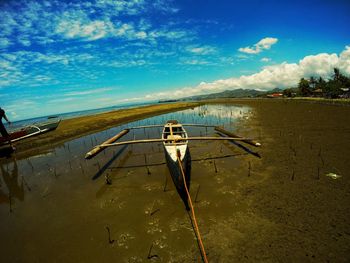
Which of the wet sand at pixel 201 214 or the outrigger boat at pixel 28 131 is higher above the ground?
the outrigger boat at pixel 28 131

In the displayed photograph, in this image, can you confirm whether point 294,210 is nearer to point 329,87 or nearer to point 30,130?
point 30,130

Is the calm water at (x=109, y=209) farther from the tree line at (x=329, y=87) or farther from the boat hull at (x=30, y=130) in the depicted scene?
the tree line at (x=329, y=87)

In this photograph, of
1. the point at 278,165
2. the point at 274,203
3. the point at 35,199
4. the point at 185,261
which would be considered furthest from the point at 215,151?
the point at 35,199

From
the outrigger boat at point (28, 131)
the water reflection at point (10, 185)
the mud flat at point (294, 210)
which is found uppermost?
the outrigger boat at point (28, 131)

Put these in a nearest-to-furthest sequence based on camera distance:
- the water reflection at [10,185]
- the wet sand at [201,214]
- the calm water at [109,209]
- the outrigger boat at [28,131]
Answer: the wet sand at [201,214]
the calm water at [109,209]
the water reflection at [10,185]
the outrigger boat at [28,131]

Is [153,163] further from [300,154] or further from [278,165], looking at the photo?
[300,154]

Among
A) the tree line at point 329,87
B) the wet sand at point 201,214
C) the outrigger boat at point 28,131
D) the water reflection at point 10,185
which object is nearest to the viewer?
the wet sand at point 201,214

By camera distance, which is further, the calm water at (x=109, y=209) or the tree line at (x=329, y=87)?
the tree line at (x=329, y=87)

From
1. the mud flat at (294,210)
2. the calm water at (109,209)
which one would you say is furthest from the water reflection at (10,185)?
the mud flat at (294,210)
